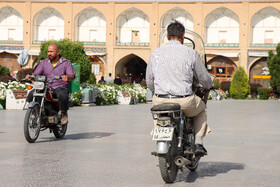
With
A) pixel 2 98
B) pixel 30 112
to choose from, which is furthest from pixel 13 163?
pixel 2 98

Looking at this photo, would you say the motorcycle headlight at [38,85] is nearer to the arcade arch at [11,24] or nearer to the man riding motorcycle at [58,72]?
the man riding motorcycle at [58,72]

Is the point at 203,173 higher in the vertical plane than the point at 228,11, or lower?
lower

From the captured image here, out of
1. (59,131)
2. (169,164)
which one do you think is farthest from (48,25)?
(169,164)

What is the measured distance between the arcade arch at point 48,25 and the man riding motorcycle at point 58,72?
130ft

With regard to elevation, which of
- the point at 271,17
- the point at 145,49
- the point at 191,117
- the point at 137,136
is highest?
the point at 271,17

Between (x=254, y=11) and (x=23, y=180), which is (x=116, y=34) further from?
(x=23, y=180)

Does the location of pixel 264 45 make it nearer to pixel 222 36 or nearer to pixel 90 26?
pixel 222 36

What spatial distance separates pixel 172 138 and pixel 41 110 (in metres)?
3.45

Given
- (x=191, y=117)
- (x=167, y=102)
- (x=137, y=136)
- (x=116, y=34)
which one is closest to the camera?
(x=167, y=102)

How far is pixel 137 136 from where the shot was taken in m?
8.51

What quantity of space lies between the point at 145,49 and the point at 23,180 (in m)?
40.7

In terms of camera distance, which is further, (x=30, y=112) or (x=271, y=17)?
(x=271, y=17)

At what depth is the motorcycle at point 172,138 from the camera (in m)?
4.17

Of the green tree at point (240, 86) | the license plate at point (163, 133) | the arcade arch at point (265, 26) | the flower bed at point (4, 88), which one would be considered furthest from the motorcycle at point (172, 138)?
the arcade arch at point (265, 26)
